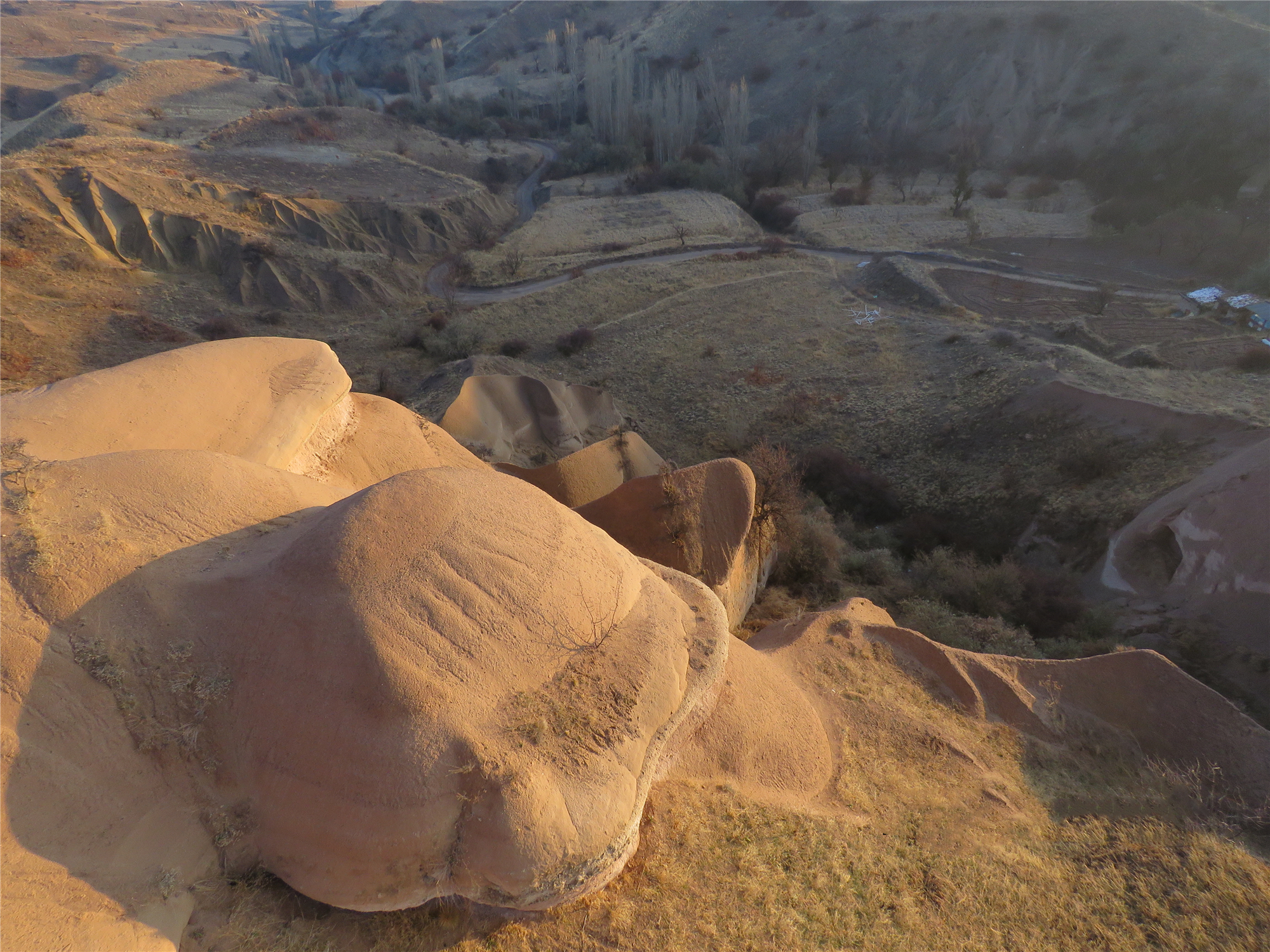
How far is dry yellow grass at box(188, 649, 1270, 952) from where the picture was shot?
18.3 feet

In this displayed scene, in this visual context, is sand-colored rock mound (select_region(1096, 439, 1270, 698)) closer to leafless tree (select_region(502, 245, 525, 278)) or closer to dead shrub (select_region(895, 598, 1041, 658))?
dead shrub (select_region(895, 598, 1041, 658))

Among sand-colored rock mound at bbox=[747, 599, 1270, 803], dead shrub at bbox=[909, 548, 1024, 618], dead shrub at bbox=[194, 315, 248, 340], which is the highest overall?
sand-colored rock mound at bbox=[747, 599, 1270, 803]

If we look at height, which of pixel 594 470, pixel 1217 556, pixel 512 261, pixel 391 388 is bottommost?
pixel 512 261

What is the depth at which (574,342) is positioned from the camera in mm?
27922

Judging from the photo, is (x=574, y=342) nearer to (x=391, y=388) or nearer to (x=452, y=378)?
(x=452, y=378)

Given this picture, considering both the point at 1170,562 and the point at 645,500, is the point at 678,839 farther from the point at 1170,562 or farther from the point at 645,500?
the point at 1170,562

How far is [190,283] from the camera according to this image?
94.9 ft

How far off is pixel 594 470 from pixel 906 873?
33.8 feet

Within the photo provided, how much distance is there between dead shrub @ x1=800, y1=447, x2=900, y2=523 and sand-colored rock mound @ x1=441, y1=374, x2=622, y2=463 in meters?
6.97

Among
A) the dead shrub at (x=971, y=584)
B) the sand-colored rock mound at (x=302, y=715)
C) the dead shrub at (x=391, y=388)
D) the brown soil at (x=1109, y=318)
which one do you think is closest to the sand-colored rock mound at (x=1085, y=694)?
the dead shrub at (x=971, y=584)

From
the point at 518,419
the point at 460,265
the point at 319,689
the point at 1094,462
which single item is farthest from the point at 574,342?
the point at 319,689

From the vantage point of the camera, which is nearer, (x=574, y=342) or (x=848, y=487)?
(x=848, y=487)

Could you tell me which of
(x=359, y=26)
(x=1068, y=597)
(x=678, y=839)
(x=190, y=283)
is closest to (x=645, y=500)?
(x=678, y=839)

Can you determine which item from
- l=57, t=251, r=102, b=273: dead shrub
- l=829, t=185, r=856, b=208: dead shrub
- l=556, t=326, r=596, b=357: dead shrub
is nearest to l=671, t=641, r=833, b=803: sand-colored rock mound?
l=556, t=326, r=596, b=357: dead shrub
